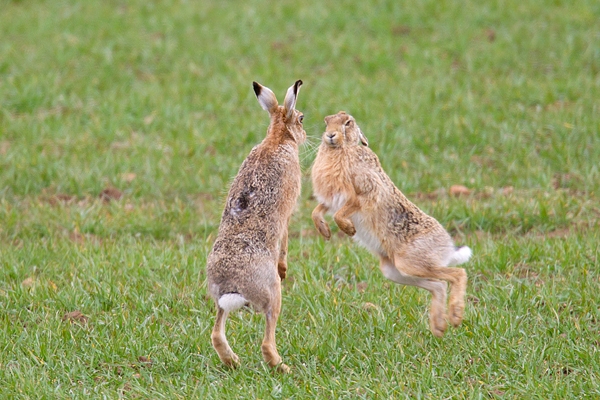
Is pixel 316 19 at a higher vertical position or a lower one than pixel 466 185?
higher

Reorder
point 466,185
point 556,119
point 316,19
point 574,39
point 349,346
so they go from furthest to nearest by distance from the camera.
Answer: point 316,19, point 574,39, point 556,119, point 466,185, point 349,346

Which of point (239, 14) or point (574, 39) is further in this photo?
point (239, 14)

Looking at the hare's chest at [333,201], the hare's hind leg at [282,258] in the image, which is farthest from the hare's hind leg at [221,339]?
the hare's chest at [333,201]

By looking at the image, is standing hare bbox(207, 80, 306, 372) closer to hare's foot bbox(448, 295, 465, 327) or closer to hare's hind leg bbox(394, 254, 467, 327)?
hare's hind leg bbox(394, 254, 467, 327)

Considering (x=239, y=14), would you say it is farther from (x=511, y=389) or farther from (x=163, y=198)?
(x=511, y=389)

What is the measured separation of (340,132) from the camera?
6.18 m

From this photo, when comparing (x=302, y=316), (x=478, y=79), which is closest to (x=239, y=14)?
(x=478, y=79)

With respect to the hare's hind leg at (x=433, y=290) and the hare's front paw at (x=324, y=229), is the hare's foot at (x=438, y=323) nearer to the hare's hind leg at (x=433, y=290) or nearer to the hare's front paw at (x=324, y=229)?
the hare's hind leg at (x=433, y=290)

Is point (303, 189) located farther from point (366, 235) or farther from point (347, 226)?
point (347, 226)

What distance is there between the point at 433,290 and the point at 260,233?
4.41 ft

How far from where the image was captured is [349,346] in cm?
575

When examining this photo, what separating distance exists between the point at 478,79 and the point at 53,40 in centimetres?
604

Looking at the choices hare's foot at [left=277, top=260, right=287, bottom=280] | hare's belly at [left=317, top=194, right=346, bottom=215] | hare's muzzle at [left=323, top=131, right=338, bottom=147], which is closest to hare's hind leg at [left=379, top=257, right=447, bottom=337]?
hare's belly at [left=317, top=194, right=346, bottom=215]

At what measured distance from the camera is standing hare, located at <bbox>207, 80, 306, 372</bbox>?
516cm
